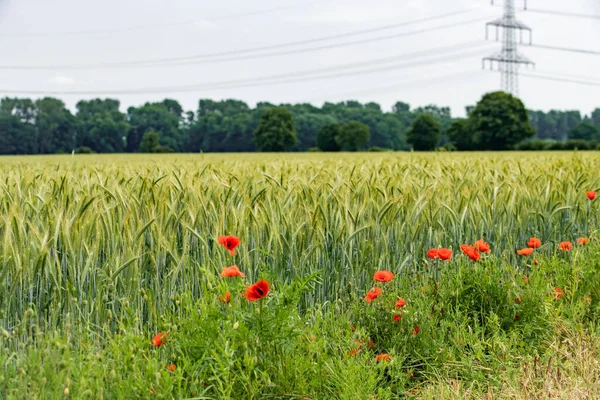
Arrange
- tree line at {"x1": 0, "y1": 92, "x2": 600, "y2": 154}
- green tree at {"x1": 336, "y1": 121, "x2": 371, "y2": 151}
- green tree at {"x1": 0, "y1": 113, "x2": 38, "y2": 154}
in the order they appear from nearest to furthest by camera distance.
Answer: tree line at {"x1": 0, "y1": 92, "x2": 600, "y2": 154}, green tree at {"x1": 0, "y1": 113, "x2": 38, "y2": 154}, green tree at {"x1": 336, "y1": 121, "x2": 371, "y2": 151}

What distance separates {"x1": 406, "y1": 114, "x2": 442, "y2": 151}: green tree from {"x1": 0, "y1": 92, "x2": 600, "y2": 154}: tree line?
0.11 m

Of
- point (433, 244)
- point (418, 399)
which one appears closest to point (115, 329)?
point (418, 399)

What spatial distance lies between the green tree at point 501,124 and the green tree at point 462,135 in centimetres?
73

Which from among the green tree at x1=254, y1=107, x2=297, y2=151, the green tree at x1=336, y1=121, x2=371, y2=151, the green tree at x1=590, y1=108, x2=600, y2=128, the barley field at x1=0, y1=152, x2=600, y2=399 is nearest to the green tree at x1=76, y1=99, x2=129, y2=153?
the green tree at x1=254, y1=107, x2=297, y2=151

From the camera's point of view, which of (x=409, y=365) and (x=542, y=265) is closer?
(x=409, y=365)

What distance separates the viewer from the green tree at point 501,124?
163 feet

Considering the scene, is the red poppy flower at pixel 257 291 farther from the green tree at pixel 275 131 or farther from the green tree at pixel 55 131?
the green tree at pixel 55 131

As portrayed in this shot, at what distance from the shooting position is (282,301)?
6.52 feet

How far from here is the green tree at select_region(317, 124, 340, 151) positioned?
6366 cm

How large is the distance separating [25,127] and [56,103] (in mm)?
5689

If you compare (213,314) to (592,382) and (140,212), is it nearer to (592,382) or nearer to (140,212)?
(140,212)

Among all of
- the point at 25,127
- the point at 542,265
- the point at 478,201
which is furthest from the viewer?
the point at 25,127

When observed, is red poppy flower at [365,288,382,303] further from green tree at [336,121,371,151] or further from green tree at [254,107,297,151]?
green tree at [336,121,371,151]

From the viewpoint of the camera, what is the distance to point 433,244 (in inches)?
126
